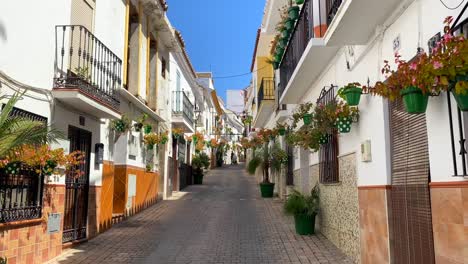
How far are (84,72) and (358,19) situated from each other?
568cm

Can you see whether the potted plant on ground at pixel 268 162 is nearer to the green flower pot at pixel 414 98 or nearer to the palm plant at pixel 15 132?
the palm plant at pixel 15 132

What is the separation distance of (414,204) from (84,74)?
6854 millimetres

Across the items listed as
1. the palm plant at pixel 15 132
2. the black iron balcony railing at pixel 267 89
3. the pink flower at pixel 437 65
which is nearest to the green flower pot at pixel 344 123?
the pink flower at pixel 437 65

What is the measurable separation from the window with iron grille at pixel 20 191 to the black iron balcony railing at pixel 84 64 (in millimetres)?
1111

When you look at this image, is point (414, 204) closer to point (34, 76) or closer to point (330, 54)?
point (330, 54)

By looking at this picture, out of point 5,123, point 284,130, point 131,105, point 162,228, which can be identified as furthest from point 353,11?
point 284,130

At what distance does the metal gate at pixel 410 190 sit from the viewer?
16.6 feet

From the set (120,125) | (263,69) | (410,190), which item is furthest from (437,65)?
(263,69)

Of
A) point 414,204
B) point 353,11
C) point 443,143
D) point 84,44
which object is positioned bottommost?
point 414,204

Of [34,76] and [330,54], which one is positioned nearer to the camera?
[34,76]

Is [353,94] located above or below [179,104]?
below

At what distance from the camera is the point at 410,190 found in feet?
17.9

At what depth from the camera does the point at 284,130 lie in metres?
16.1

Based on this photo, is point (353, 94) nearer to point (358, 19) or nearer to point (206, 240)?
point (358, 19)
